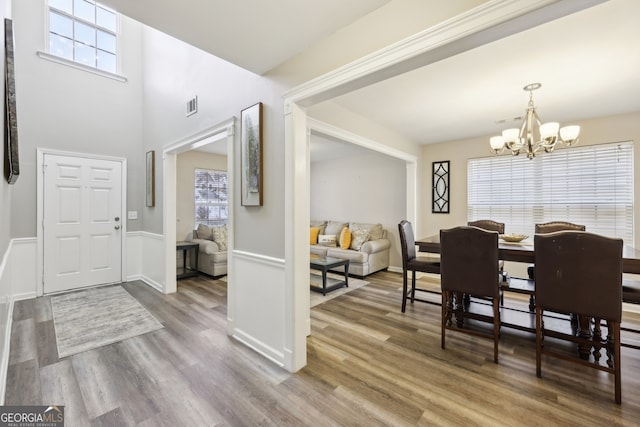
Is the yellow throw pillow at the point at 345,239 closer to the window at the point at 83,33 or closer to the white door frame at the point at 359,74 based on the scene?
the white door frame at the point at 359,74

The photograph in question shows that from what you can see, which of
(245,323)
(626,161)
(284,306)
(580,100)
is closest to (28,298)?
(245,323)

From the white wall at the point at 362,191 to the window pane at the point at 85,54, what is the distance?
3.77m

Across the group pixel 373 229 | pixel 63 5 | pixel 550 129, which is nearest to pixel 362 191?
pixel 373 229

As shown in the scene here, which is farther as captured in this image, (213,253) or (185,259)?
(185,259)

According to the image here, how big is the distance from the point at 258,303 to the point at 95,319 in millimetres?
2069

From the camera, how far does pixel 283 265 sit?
210 cm

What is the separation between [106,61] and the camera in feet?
14.4

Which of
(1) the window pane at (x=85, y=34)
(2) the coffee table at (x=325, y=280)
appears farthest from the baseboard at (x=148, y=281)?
(1) the window pane at (x=85, y=34)

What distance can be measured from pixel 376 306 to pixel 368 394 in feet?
5.34

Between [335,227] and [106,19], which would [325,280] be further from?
[106,19]

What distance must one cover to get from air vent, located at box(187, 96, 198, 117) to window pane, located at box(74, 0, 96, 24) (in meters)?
2.88

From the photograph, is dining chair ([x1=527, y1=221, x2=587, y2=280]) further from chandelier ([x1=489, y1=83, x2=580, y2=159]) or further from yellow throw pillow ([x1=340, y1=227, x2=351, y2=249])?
yellow throw pillow ([x1=340, y1=227, x2=351, y2=249])

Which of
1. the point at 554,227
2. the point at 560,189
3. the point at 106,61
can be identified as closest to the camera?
the point at 554,227

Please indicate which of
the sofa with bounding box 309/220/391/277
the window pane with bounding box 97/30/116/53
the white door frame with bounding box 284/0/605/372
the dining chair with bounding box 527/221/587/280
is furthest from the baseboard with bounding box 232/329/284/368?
the window pane with bounding box 97/30/116/53
